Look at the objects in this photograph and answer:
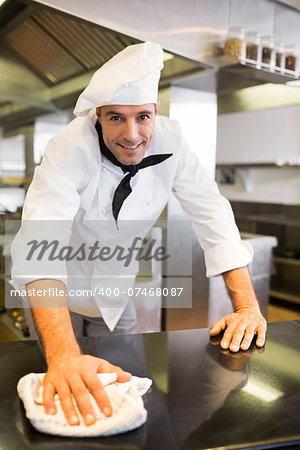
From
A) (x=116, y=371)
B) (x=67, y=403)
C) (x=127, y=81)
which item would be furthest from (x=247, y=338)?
(x=127, y=81)

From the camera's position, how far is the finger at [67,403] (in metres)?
0.61

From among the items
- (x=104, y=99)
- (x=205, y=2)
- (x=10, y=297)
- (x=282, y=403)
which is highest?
(x=205, y=2)

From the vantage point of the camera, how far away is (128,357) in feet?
2.85

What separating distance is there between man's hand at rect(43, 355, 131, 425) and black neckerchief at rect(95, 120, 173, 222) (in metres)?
0.67

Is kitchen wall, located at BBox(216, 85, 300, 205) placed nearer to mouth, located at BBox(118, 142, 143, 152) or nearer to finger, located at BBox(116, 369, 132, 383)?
mouth, located at BBox(118, 142, 143, 152)

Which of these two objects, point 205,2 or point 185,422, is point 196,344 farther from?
point 205,2

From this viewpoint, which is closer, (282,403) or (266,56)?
(282,403)

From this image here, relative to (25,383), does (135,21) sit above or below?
above

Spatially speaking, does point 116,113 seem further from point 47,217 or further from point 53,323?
point 53,323

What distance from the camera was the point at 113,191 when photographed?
53.6 inches

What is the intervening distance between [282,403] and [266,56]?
1.74 m

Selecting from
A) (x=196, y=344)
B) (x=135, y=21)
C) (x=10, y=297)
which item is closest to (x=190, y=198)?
(x=196, y=344)

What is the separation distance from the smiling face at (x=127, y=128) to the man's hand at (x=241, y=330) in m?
0.53

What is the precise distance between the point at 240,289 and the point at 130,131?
55cm
